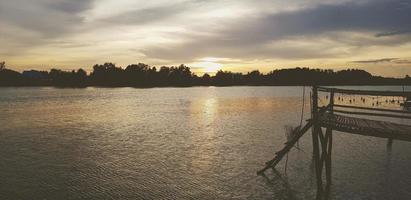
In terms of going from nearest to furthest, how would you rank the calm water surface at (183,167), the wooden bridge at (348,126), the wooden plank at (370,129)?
the wooden plank at (370,129) → the wooden bridge at (348,126) → the calm water surface at (183,167)

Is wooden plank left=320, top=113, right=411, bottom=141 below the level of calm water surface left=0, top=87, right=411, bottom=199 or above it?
above

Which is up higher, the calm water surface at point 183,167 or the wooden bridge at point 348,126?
the wooden bridge at point 348,126

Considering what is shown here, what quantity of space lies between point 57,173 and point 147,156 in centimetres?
590

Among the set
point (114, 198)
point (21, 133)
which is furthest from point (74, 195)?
point (21, 133)

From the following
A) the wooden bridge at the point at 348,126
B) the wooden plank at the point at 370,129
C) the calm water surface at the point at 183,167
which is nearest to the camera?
the wooden plank at the point at 370,129

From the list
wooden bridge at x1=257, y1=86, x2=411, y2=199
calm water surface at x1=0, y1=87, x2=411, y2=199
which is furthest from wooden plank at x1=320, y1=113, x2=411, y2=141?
calm water surface at x1=0, y1=87, x2=411, y2=199

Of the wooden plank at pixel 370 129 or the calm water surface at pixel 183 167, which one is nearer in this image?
the wooden plank at pixel 370 129

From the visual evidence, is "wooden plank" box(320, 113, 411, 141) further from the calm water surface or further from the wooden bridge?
the calm water surface

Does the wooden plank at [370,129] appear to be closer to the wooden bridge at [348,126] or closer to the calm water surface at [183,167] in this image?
the wooden bridge at [348,126]

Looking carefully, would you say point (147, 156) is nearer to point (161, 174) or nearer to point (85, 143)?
point (161, 174)

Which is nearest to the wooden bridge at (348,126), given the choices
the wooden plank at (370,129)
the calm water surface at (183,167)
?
the wooden plank at (370,129)

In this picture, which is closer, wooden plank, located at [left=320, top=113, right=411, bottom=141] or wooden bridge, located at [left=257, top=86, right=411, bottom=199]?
wooden plank, located at [left=320, top=113, right=411, bottom=141]

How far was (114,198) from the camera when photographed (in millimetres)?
16297

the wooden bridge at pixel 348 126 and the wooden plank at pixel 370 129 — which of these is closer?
the wooden plank at pixel 370 129
